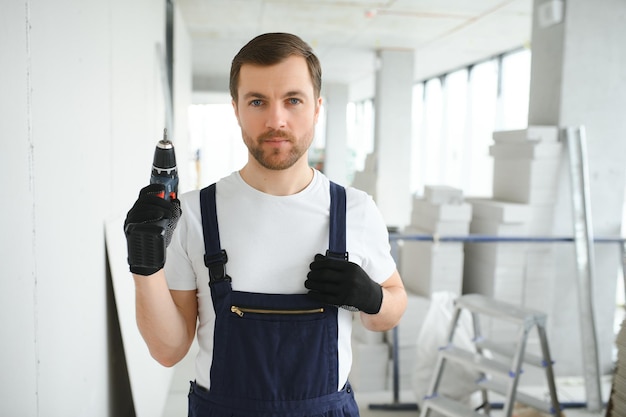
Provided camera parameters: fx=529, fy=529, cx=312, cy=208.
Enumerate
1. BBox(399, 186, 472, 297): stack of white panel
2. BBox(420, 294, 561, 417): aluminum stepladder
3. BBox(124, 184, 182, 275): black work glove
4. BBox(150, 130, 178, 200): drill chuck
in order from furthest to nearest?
BBox(399, 186, 472, 297): stack of white panel → BBox(420, 294, 561, 417): aluminum stepladder → BBox(150, 130, 178, 200): drill chuck → BBox(124, 184, 182, 275): black work glove

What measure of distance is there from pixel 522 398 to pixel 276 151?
231 cm

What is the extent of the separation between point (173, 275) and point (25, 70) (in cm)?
59

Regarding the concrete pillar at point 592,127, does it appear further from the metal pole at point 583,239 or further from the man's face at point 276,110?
the man's face at point 276,110

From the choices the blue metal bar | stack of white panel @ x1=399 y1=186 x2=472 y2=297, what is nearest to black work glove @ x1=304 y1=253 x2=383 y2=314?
the blue metal bar

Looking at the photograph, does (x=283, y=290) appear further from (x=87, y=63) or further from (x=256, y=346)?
(x=87, y=63)

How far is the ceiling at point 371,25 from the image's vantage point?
18.0 feet

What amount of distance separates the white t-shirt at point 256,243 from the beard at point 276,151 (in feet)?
0.30

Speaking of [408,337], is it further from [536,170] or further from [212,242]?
[212,242]

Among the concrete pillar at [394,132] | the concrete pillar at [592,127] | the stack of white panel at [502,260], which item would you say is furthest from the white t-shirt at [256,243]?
the concrete pillar at [394,132]

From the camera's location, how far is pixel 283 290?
1.18m

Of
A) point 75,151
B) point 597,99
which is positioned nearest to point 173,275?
point 75,151

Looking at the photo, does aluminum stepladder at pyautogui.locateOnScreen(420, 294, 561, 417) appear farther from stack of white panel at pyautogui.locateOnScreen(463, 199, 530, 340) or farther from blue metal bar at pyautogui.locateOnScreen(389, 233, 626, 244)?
stack of white panel at pyautogui.locateOnScreen(463, 199, 530, 340)

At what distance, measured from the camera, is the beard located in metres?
1.15

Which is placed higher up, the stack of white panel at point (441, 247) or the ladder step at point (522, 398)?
the stack of white panel at point (441, 247)
